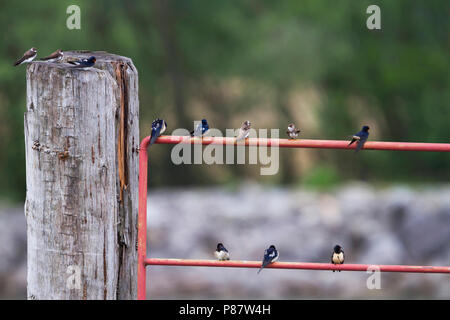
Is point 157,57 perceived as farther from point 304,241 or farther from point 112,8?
point 304,241

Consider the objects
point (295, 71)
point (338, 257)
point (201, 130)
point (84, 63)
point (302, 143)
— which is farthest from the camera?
point (295, 71)

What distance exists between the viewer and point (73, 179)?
3.25 meters

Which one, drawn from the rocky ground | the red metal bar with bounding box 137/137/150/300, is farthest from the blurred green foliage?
the red metal bar with bounding box 137/137/150/300

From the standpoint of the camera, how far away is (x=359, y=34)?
18562 millimetres

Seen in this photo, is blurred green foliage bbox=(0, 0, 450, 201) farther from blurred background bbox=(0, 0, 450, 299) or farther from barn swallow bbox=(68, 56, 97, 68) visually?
barn swallow bbox=(68, 56, 97, 68)

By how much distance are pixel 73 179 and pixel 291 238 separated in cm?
1333

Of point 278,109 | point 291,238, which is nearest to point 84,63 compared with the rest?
point 291,238

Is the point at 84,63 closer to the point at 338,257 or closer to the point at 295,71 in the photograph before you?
the point at 338,257

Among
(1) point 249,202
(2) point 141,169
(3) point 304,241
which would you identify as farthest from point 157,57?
(2) point 141,169

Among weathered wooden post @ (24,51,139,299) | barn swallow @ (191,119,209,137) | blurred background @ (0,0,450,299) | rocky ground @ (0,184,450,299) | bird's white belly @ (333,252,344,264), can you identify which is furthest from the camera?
blurred background @ (0,0,450,299)

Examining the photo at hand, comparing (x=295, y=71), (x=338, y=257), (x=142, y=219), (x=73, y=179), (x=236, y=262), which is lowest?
(x=338, y=257)

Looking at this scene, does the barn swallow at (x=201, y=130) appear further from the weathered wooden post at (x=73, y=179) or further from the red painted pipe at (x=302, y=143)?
the weathered wooden post at (x=73, y=179)

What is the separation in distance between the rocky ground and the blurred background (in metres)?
0.04

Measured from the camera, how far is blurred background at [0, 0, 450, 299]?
16.2m
